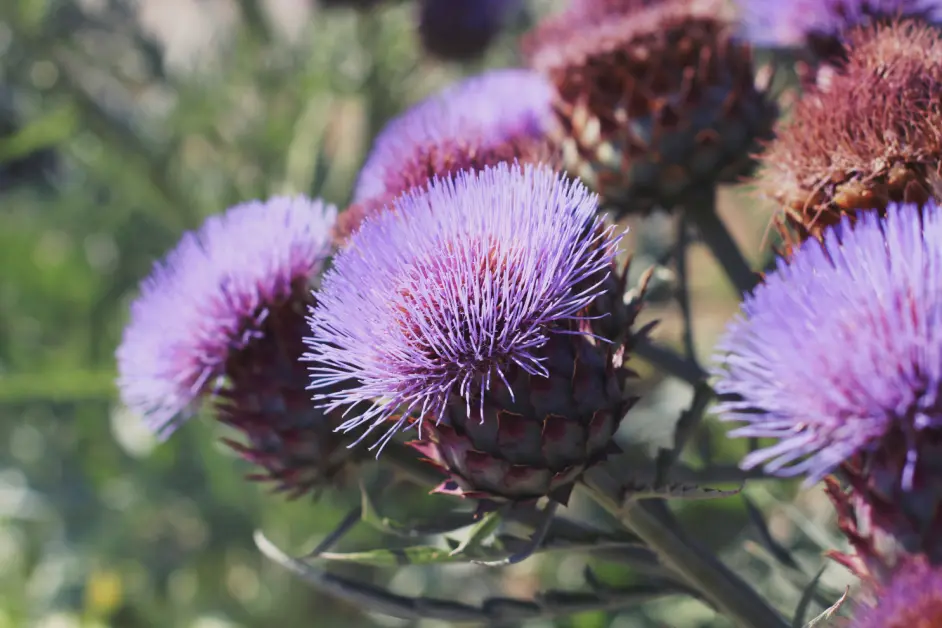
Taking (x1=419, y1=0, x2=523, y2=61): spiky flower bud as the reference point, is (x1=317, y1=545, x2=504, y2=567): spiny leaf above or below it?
below

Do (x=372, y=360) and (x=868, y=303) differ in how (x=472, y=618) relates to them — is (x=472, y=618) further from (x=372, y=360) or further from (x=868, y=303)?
(x=868, y=303)

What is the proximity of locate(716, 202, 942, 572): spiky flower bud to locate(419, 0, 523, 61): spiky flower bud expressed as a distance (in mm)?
1784

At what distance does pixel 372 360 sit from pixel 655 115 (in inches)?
23.2

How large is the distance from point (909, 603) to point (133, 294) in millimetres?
2311

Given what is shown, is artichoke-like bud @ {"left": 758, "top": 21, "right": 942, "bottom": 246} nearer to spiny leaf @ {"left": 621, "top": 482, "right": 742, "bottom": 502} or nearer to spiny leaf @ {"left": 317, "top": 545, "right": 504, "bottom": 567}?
spiny leaf @ {"left": 621, "top": 482, "right": 742, "bottom": 502}

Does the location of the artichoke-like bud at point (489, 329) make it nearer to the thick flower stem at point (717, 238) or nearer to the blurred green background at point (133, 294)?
Answer: the thick flower stem at point (717, 238)

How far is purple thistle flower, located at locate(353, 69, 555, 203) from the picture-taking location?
40.5 inches

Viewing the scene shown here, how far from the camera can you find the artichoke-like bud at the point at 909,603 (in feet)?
1.79

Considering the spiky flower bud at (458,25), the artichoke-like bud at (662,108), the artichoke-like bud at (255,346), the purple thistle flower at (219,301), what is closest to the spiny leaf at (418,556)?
the artichoke-like bud at (255,346)

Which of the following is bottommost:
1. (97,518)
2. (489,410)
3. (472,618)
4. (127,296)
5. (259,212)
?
(97,518)

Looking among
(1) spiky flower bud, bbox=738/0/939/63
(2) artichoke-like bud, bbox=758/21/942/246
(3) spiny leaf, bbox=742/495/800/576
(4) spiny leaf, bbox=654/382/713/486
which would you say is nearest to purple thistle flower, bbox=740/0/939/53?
(1) spiky flower bud, bbox=738/0/939/63

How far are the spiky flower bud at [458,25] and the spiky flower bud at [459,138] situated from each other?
0.89 meters

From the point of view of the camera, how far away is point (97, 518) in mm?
2051

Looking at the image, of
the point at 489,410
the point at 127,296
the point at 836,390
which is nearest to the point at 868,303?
the point at 836,390
